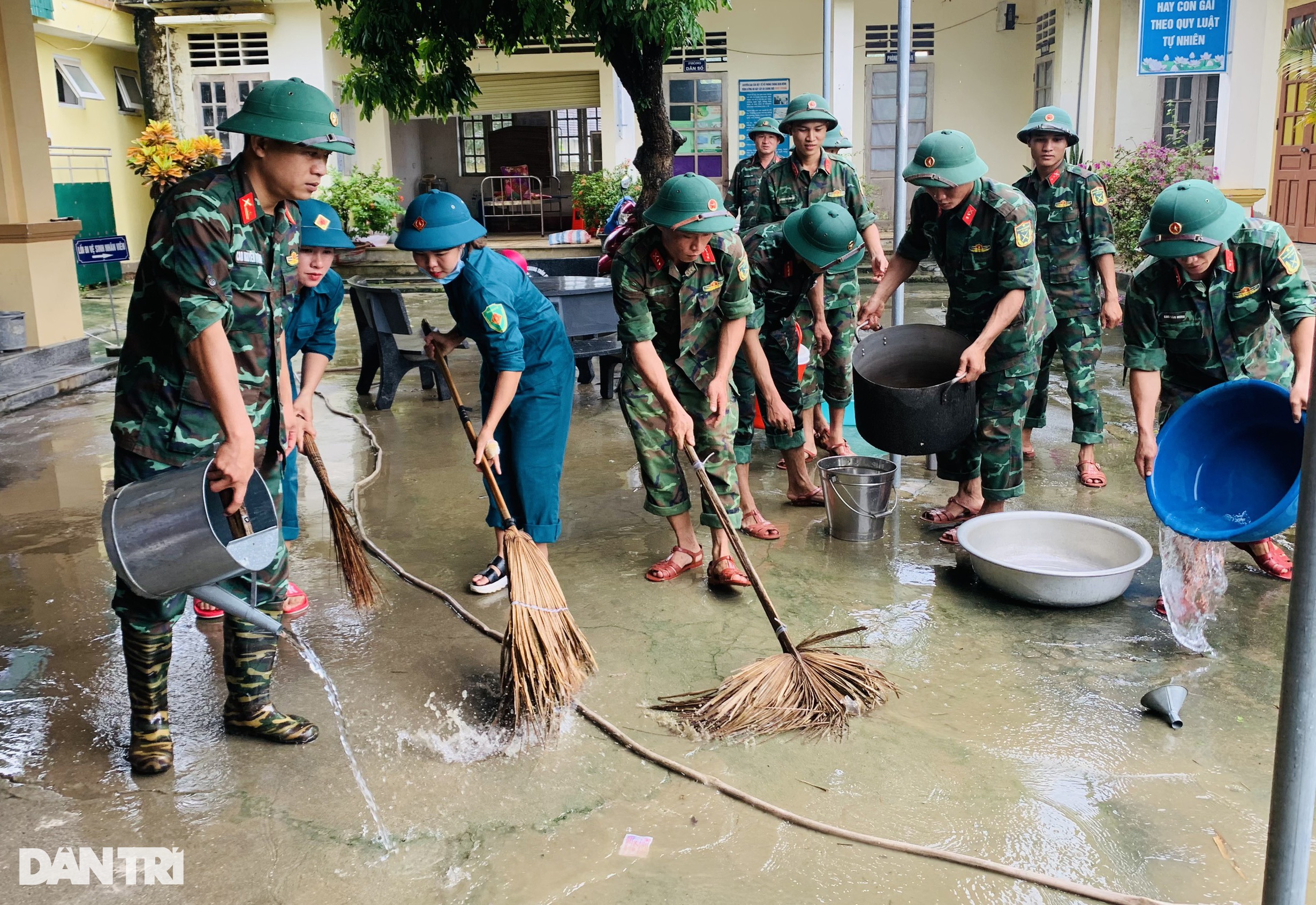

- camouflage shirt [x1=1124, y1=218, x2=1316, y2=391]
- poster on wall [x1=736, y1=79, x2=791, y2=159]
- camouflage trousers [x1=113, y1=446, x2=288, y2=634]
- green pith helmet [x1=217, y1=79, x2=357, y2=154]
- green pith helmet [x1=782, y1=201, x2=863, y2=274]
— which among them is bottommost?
camouflage trousers [x1=113, y1=446, x2=288, y2=634]

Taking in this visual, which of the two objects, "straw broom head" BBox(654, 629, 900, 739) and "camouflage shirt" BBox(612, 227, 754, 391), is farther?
"camouflage shirt" BBox(612, 227, 754, 391)

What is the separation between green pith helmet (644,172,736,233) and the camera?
412 cm

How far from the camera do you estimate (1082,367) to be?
229 inches

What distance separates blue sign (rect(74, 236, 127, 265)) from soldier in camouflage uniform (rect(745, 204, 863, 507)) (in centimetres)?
713

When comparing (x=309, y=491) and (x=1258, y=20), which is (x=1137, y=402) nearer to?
(x=309, y=491)

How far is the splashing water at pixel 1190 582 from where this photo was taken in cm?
400

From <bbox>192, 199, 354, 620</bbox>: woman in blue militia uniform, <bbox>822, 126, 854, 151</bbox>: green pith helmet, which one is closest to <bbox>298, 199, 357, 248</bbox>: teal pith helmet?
<bbox>192, 199, 354, 620</bbox>: woman in blue militia uniform

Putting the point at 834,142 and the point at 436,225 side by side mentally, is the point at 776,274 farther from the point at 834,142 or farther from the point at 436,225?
the point at 834,142

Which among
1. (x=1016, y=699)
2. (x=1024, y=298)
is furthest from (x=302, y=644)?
(x=1024, y=298)

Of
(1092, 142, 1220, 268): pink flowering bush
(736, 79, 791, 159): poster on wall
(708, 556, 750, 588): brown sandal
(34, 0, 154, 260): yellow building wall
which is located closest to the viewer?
(708, 556, 750, 588): brown sandal

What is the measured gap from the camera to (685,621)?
4270mm

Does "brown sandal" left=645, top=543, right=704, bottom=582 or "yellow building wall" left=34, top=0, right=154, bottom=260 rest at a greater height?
"yellow building wall" left=34, top=0, right=154, bottom=260

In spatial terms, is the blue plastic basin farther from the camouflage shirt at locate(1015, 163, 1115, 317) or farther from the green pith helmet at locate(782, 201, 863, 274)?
the camouflage shirt at locate(1015, 163, 1115, 317)

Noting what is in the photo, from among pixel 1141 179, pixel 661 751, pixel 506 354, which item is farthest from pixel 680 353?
pixel 1141 179
